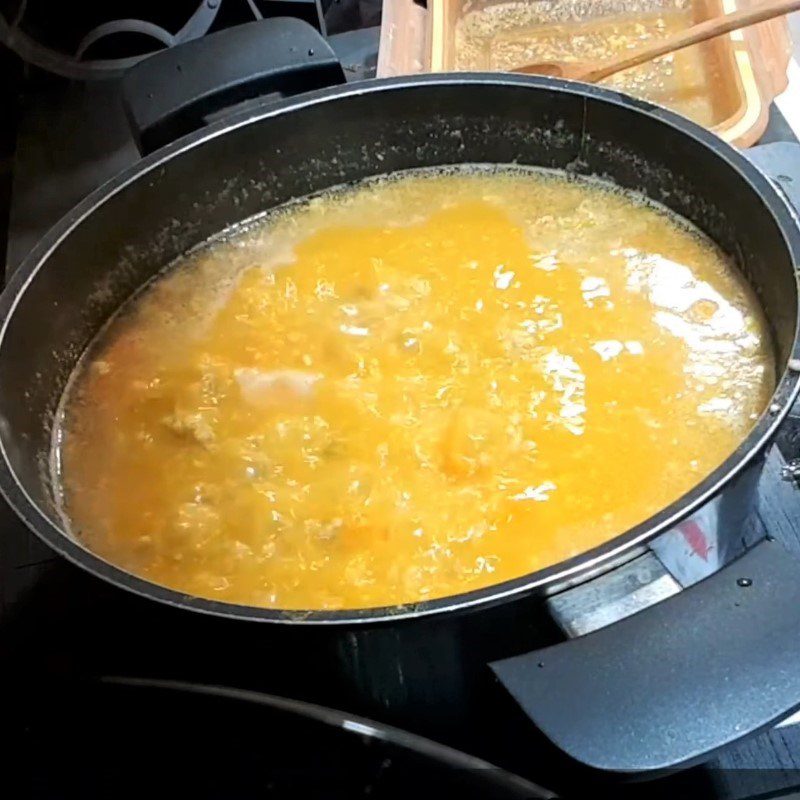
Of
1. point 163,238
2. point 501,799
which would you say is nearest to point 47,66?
point 163,238

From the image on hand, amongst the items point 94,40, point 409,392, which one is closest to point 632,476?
point 409,392

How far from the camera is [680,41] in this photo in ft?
3.95

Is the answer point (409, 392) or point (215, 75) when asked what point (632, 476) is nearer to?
point (409, 392)

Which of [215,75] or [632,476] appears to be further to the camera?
[215,75]

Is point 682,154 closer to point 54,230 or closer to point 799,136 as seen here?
point 799,136

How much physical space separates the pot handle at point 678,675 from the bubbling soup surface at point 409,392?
0.18 m

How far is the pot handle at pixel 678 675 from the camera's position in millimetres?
533

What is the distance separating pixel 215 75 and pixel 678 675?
0.76 m

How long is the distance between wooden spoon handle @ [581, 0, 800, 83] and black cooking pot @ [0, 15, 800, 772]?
0.24 m

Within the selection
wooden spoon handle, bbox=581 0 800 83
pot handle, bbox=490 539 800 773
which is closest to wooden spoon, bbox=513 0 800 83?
wooden spoon handle, bbox=581 0 800 83

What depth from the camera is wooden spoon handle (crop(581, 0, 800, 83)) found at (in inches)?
44.6

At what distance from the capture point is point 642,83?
4.42 feet

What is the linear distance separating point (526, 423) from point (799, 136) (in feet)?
2.06

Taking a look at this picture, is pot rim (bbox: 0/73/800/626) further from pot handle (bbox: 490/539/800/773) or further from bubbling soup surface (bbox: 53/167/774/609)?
bubbling soup surface (bbox: 53/167/774/609)
